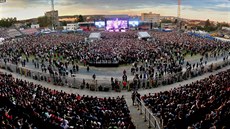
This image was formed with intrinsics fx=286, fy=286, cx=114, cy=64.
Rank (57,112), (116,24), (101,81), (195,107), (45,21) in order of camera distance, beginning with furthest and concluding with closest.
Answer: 1. (45,21)
2. (116,24)
3. (101,81)
4. (57,112)
5. (195,107)

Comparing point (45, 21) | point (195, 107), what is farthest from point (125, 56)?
point (45, 21)

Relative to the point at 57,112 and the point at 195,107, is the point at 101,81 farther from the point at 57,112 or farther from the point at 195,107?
the point at 195,107

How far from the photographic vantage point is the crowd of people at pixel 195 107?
1436cm

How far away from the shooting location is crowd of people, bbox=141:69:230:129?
14.4 meters

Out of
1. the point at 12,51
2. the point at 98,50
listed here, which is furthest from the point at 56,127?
the point at 12,51

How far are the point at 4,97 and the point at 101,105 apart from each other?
6.83 m

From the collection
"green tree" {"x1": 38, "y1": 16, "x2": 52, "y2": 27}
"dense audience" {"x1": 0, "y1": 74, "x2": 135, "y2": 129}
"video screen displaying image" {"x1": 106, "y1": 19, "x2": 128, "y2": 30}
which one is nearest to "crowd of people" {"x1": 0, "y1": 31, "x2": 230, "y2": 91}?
"dense audience" {"x1": 0, "y1": 74, "x2": 135, "y2": 129}

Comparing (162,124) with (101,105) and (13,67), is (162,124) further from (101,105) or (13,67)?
(13,67)

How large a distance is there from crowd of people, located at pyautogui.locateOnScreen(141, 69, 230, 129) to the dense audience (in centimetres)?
235

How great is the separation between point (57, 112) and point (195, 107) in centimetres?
854

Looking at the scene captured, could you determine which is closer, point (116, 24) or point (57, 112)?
point (57, 112)

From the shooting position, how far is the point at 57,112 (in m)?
18.1

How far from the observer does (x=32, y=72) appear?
121 feet

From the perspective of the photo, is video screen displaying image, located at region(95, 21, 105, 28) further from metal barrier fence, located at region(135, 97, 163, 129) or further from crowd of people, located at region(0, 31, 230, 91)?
metal barrier fence, located at region(135, 97, 163, 129)
